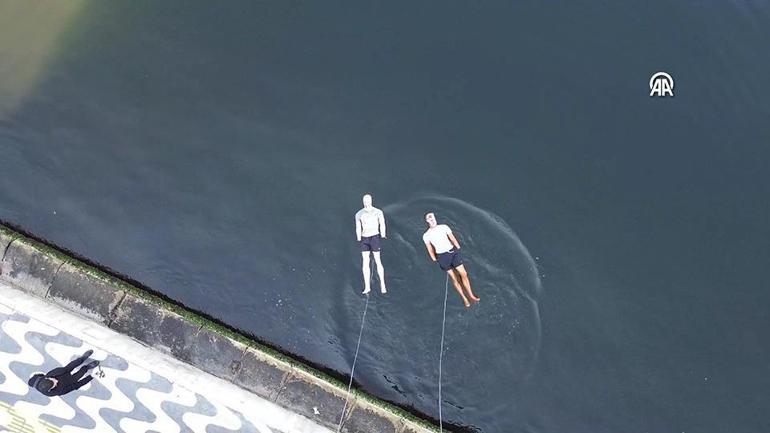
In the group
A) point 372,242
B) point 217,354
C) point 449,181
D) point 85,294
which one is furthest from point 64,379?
point 449,181

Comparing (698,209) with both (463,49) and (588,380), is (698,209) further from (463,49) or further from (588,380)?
(463,49)

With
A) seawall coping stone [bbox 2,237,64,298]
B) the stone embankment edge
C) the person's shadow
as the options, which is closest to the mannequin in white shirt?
the stone embankment edge

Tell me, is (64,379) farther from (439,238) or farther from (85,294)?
(439,238)

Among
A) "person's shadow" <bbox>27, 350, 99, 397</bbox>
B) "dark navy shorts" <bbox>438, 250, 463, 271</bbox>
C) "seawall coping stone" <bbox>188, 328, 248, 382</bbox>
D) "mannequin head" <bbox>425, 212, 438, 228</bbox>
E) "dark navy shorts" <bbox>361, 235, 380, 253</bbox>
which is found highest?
"mannequin head" <bbox>425, 212, 438, 228</bbox>

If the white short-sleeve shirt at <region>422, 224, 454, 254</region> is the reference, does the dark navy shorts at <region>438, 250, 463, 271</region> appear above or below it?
below

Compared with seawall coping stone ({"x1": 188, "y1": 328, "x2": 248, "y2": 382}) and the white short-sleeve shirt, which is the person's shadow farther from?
the white short-sleeve shirt

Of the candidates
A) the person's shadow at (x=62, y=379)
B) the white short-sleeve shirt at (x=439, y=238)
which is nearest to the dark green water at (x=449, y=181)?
the white short-sleeve shirt at (x=439, y=238)

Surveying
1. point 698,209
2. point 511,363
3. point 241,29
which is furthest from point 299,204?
point 698,209
